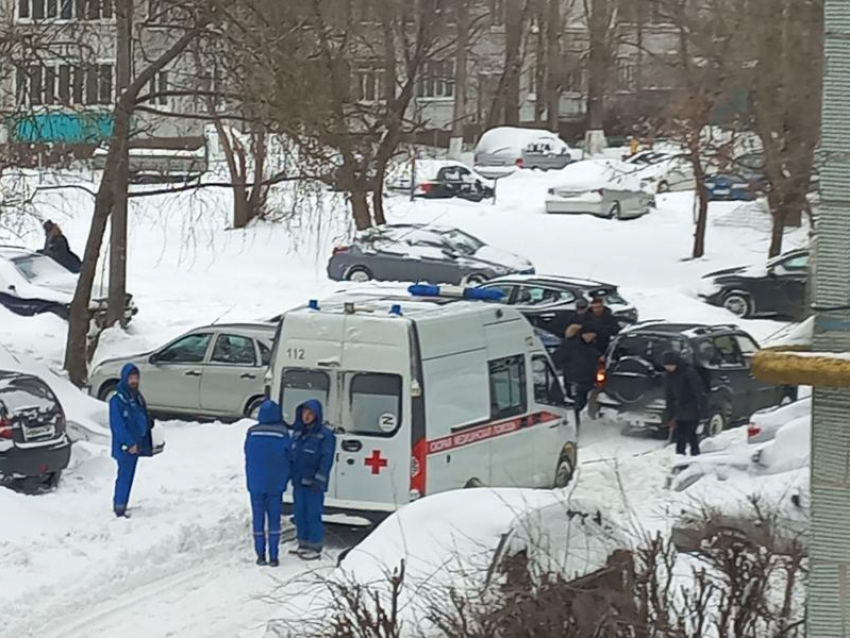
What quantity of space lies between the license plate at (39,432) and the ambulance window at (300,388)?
2742 millimetres

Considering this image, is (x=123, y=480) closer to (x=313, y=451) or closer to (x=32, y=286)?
(x=313, y=451)

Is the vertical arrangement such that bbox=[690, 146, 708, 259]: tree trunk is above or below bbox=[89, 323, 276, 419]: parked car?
above

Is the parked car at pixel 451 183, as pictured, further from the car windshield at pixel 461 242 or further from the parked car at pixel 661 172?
the car windshield at pixel 461 242

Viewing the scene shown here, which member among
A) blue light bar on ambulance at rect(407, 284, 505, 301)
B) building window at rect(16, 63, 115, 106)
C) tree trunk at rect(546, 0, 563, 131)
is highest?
tree trunk at rect(546, 0, 563, 131)

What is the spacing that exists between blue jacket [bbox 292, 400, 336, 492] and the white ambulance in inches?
22.3

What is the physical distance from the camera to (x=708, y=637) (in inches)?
333

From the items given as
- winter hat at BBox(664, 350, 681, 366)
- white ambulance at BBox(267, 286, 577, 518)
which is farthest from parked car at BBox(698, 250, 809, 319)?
white ambulance at BBox(267, 286, 577, 518)

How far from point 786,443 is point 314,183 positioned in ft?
28.8

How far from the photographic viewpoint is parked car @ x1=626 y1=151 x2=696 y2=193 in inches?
1539

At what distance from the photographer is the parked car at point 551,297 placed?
78.8 ft

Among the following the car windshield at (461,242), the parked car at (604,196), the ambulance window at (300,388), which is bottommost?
the ambulance window at (300,388)

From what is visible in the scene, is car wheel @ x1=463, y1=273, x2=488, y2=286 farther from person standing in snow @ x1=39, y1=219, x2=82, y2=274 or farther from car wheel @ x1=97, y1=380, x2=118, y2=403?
car wheel @ x1=97, y1=380, x2=118, y2=403

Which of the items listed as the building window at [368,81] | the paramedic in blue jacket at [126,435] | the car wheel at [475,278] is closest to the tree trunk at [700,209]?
the car wheel at [475,278]

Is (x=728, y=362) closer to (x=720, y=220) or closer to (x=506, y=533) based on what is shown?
(x=506, y=533)
